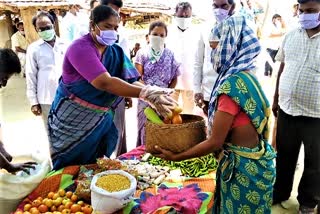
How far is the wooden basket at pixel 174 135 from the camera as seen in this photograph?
206 cm

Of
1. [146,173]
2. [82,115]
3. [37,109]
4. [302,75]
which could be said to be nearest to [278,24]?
[302,75]

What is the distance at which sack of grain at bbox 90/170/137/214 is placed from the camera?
2.22 meters

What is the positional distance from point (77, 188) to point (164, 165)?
2.75 ft

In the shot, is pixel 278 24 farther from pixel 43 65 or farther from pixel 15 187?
pixel 15 187

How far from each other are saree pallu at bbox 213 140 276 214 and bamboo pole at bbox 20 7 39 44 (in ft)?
21.3

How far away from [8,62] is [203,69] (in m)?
2.18

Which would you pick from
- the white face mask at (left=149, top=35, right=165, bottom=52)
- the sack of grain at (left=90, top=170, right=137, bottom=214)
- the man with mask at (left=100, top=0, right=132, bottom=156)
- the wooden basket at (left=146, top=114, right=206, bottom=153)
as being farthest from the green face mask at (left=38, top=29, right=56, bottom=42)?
the wooden basket at (left=146, top=114, right=206, bottom=153)

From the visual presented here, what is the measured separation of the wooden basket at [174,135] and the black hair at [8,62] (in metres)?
1.00

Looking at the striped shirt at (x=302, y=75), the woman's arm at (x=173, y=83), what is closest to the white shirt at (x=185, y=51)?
the woman's arm at (x=173, y=83)

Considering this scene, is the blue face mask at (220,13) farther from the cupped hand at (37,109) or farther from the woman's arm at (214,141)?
the cupped hand at (37,109)

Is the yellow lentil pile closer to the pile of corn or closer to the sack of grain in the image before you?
the sack of grain

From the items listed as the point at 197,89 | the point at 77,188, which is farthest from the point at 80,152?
the point at 197,89

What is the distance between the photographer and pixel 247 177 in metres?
2.07

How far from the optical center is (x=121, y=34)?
415 centimetres
